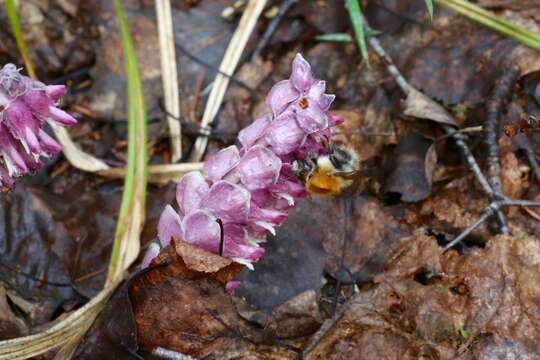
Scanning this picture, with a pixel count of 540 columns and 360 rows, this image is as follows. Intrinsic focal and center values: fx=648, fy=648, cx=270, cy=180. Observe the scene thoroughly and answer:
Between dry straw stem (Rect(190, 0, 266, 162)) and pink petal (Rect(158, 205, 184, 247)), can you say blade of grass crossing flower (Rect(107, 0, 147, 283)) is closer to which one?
dry straw stem (Rect(190, 0, 266, 162))

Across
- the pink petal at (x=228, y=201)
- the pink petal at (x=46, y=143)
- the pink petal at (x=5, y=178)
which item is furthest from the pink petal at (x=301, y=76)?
the pink petal at (x=5, y=178)

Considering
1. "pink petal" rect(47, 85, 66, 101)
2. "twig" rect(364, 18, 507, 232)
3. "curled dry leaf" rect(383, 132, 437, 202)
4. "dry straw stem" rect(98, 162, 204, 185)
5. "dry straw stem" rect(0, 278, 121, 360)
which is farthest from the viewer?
"dry straw stem" rect(98, 162, 204, 185)

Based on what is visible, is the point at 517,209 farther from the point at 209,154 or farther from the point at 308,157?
the point at 209,154

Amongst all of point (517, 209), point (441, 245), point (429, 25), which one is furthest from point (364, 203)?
point (429, 25)

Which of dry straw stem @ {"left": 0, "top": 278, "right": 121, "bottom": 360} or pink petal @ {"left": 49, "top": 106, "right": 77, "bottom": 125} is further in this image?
dry straw stem @ {"left": 0, "top": 278, "right": 121, "bottom": 360}

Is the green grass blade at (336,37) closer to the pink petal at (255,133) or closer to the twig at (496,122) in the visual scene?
the twig at (496,122)

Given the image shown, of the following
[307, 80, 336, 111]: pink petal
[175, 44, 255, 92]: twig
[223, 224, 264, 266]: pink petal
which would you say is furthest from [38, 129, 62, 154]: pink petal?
[175, 44, 255, 92]: twig
